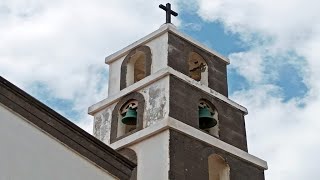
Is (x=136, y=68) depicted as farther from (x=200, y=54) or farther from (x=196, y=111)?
(x=196, y=111)

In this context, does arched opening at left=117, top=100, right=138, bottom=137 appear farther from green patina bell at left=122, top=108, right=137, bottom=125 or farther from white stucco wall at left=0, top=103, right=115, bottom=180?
white stucco wall at left=0, top=103, right=115, bottom=180

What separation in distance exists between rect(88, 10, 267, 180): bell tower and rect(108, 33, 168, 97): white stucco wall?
0.02m

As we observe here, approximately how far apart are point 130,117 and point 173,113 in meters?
1.04

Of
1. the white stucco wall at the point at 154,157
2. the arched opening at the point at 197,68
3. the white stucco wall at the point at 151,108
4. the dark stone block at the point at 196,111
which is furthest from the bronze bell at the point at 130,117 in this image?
the arched opening at the point at 197,68

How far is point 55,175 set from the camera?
8.70 metres

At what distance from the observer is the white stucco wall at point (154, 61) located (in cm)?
1321

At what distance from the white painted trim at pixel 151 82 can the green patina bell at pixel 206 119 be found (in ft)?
1.33

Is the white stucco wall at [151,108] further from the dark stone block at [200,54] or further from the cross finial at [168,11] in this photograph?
the cross finial at [168,11]

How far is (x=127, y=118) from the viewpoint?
1308cm

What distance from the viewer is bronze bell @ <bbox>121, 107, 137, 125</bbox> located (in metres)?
13.1

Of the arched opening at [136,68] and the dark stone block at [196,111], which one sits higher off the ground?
the arched opening at [136,68]

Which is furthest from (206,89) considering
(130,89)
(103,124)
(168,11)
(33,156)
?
(33,156)

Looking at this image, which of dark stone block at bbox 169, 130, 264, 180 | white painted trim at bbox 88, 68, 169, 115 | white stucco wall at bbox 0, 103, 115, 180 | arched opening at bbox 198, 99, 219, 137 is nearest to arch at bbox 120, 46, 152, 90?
white painted trim at bbox 88, 68, 169, 115

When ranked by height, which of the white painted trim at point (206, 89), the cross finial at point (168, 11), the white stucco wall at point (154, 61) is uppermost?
the cross finial at point (168, 11)
